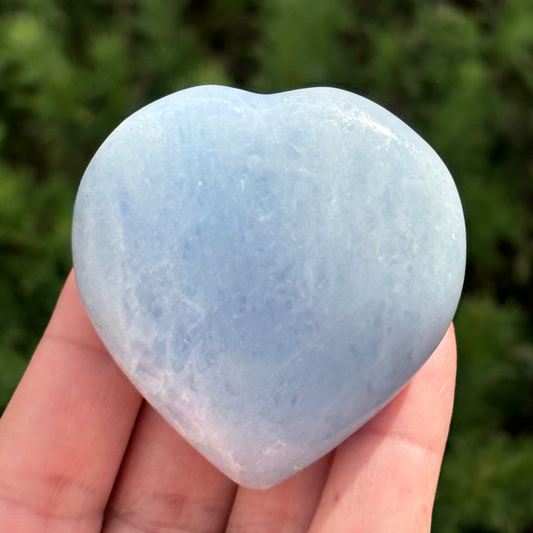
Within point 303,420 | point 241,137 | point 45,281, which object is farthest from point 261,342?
point 45,281

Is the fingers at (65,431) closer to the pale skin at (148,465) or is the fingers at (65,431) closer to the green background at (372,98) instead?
the pale skin at (148,465)

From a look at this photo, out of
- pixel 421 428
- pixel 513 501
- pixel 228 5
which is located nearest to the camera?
pixel 421 428

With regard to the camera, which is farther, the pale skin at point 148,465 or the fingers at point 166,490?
the fingers at point 166,490

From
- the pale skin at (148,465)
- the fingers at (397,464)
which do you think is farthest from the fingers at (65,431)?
the fingers at (397,464)

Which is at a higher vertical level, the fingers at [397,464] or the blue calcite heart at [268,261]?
the blue calcite heart at [268,261]

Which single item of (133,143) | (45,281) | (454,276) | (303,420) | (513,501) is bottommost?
(513,501)

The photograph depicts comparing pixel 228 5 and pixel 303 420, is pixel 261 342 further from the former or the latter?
pixel 228 5

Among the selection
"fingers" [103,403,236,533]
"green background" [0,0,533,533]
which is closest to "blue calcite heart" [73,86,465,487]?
"fingers" [103,403,236,533]
